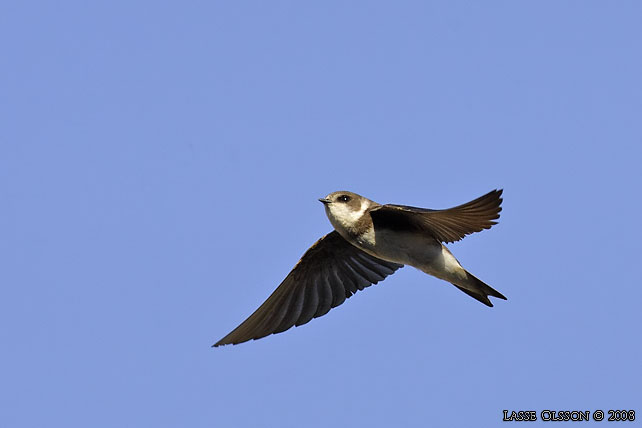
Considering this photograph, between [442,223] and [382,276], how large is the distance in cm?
201

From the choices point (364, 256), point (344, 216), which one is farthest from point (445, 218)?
point (364, 256)

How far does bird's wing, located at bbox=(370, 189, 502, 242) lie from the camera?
7734 millimetres

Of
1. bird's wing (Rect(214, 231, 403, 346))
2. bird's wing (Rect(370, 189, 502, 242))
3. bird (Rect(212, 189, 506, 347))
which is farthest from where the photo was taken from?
bird's wing (Rect(214, 231, 403, 346))

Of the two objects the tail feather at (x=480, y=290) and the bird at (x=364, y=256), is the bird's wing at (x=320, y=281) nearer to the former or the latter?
the bird at (x=364, y=256)

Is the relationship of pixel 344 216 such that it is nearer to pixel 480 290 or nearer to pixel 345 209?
pixel 345 209

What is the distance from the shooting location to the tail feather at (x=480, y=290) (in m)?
9.01

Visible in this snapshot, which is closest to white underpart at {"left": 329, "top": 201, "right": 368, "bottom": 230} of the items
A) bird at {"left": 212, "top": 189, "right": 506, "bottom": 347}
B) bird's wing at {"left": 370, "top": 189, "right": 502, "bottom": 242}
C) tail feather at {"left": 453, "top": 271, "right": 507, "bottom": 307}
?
bird at {"left": 212, "top": 189, "right": 506, "bottom": 347}

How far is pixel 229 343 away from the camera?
9.75 metres

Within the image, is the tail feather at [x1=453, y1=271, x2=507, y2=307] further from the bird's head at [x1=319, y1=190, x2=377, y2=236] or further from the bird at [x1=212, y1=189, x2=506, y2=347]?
the bird's head at [x1=319, y1=190, x2=377, y2=236]

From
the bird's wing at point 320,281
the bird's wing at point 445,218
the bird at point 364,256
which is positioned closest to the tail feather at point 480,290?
the bird at point 364,256

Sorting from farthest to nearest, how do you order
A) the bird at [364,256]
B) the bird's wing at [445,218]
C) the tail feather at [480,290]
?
1. the tail feather at [480,290]
2. the bird at [364,256]
3. the bird's wing at [445,218]

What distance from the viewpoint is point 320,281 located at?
34.3ft

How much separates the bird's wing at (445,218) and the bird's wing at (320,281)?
1307 millimetres

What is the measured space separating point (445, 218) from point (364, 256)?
2.22m
